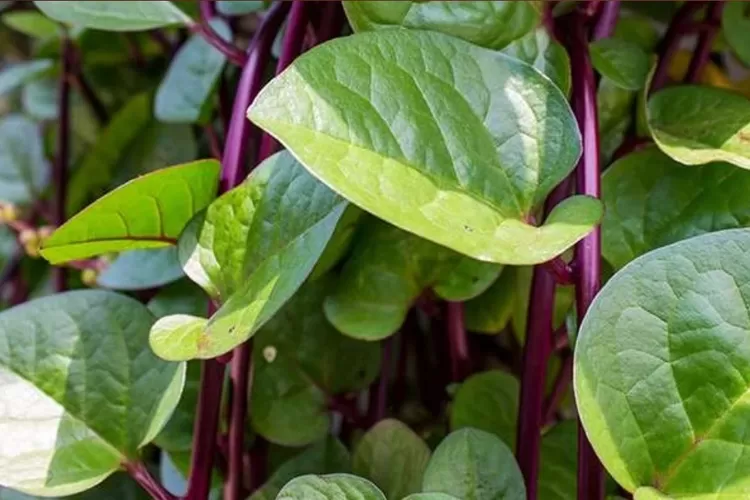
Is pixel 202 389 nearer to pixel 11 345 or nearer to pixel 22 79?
pixel 11 345

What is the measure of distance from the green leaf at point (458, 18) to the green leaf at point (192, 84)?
0.15m

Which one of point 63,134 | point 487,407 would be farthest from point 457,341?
point 63,134

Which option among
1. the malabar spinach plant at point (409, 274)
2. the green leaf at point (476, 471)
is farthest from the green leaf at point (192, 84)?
the green leaf at point (476, 471)

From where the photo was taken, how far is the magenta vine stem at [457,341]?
0.40 m

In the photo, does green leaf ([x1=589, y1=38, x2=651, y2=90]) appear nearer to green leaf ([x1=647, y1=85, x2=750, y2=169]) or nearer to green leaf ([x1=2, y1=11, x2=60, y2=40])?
green leaf ([x1=647, y1=85, x2=750, y2=169])

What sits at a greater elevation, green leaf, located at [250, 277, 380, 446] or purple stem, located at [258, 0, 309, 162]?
purple stem, located at [258, 0, 309, 162]

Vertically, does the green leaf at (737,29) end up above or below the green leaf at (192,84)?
above

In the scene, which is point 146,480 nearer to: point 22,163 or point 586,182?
point 586,182

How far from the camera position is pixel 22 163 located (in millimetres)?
615

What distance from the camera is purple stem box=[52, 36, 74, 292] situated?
54cm

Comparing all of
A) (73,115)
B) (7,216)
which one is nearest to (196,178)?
(7,216)

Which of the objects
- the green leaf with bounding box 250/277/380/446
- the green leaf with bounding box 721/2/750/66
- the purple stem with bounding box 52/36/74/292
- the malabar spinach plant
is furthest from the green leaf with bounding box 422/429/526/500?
the purple stem with bounding box 52/36/74/292

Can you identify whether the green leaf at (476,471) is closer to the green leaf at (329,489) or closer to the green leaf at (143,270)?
the green leaf at (329,489)

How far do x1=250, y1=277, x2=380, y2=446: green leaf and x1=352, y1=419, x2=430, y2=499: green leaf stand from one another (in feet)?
0.14
